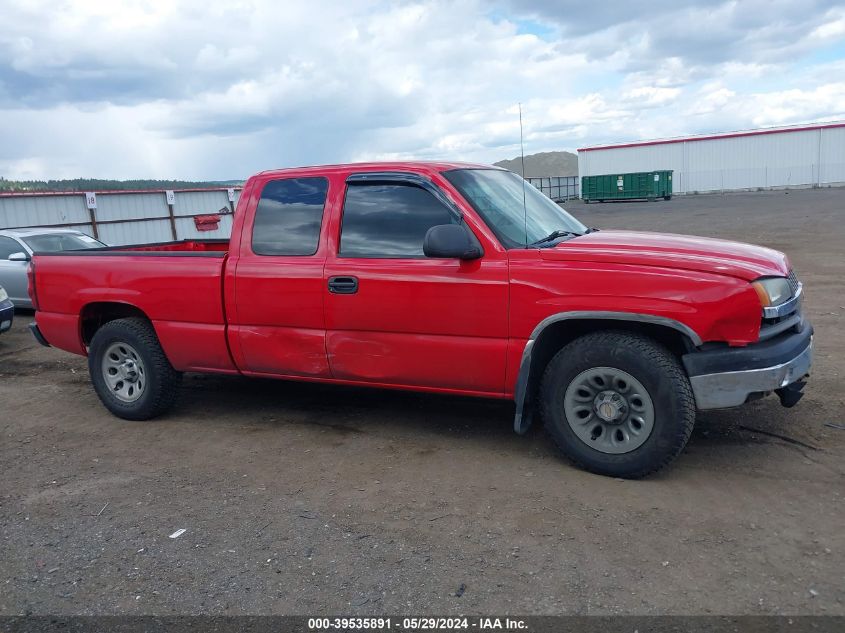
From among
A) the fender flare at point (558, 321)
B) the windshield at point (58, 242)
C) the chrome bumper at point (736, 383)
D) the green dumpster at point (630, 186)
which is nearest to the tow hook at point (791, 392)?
the chrome bumper at point (736, 383)

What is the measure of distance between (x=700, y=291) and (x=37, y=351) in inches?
320

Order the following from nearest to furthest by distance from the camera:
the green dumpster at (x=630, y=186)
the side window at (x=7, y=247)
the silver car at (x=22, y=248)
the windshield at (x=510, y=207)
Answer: the windshield at (x=510, y=207) < the silver car at (x=22, y=248) < the side window at (x=7, y=247) < the green dumpster at (x=630, y=186)

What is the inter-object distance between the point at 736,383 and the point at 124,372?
459cm

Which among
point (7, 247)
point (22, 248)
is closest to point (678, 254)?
point (22, 248)

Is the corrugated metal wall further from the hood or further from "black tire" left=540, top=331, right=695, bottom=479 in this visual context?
"black tire" left=540, top=331, right=695, bottom=479

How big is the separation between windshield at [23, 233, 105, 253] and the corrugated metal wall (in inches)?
202

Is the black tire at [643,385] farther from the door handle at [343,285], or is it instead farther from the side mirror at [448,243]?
the door handle at [343,285]

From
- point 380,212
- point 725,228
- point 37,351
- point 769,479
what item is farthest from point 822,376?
point 725,228

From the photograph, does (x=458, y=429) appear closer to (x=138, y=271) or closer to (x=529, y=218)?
(x=529, y=218)

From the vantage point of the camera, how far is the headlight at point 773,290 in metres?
4.06

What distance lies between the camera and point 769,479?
4.27 m

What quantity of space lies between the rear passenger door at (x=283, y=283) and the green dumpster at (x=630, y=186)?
47.5 metres

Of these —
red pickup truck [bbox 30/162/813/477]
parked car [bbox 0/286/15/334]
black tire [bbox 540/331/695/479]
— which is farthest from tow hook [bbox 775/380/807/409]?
parked car [bbox 0/286/15/334]

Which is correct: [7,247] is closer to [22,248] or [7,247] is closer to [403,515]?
[22,248]
